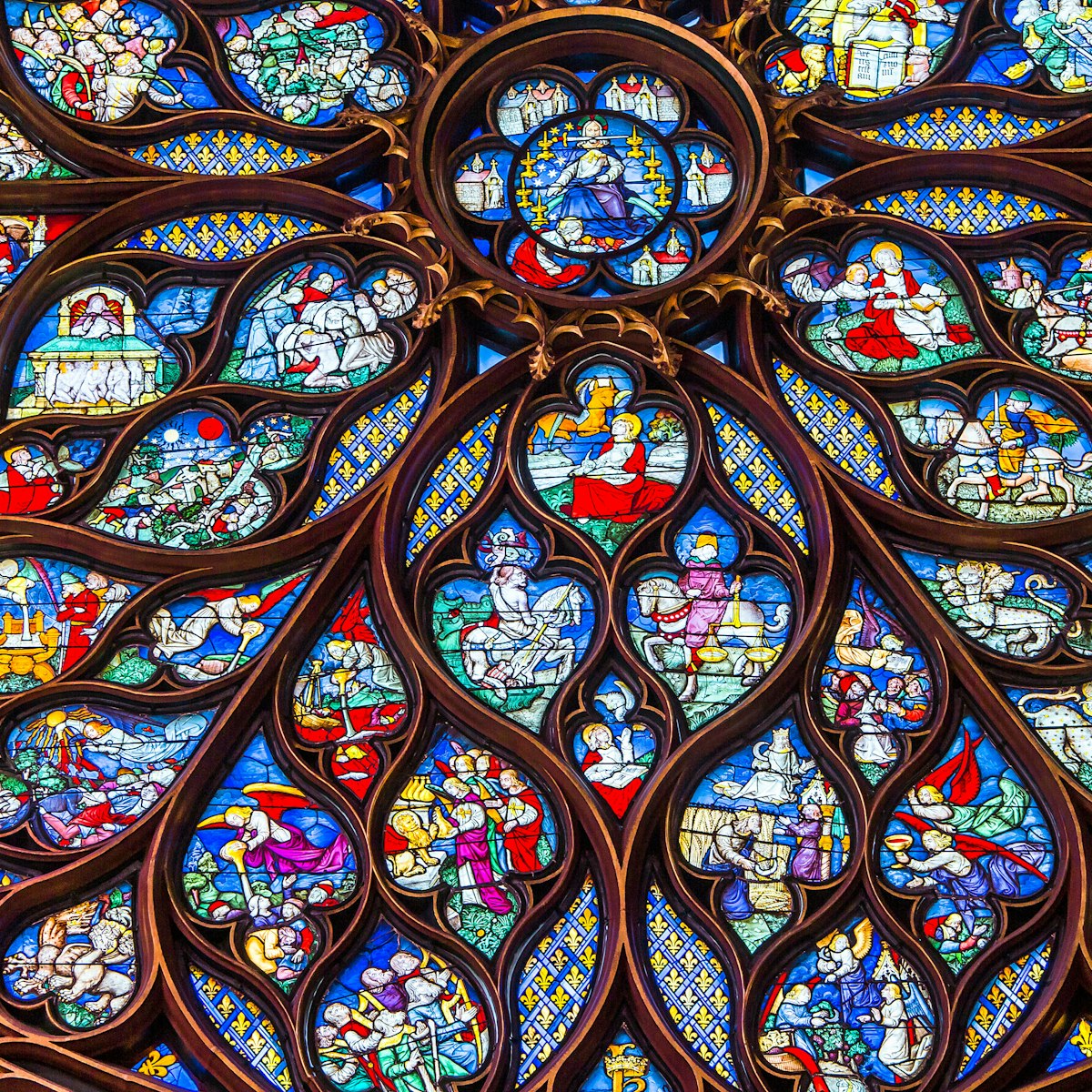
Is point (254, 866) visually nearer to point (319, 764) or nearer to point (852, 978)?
point (319, 764)

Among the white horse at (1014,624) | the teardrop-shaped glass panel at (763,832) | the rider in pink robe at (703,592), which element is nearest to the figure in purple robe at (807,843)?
the teardrop-shaped glass panel at (763,832)

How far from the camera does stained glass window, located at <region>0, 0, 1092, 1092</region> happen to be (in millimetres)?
11125

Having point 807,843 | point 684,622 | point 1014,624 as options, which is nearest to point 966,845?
point 807,843

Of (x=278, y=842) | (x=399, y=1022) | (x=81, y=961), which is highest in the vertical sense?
(x=278, y=842)

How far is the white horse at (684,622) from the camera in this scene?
11.9 m

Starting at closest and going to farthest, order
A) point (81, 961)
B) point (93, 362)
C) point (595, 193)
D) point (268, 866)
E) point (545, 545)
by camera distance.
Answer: point (81, 961), point (268, 866), point (545, 545), point (93, 362), point (595, 193)

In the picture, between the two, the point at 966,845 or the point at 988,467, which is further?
the point at 988,467

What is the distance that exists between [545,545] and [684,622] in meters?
0.66

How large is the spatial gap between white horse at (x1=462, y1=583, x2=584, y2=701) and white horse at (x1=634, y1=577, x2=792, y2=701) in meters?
0.28

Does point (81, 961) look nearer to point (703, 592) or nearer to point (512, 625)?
point (512, 625)

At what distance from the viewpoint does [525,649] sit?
12000 millimetres

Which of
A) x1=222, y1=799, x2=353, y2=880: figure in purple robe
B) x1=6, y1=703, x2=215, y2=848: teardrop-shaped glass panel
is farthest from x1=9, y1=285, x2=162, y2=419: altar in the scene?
x1=222, y1=799, x2=353, y2=880: figure in purple robe

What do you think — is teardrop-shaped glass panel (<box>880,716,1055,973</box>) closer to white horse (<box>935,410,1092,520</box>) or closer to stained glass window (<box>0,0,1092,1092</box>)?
stained glass window (<box>0,0,1092,1092</box>)

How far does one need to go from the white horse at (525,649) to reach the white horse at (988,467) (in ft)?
5.38
